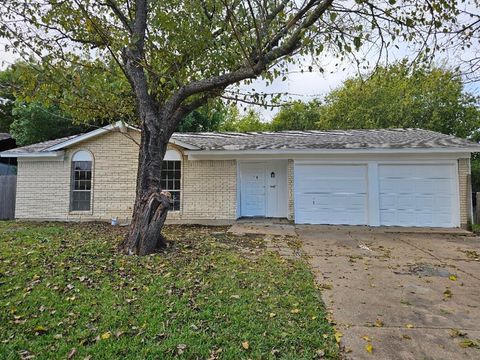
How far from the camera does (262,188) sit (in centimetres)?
1237

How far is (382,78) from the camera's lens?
6.55 m

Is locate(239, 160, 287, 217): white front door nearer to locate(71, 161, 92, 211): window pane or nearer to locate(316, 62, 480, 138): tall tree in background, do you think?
locate(71, 161, 92, 211): window pane

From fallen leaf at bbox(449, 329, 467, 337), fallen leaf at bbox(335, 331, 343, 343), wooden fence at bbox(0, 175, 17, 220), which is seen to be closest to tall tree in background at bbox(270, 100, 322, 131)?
wooden fence at bbox(0, 175, 17, 220)

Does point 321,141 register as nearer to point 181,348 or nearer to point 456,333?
point 456,333

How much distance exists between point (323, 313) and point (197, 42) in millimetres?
5751

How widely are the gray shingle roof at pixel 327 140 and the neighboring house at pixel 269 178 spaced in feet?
0.13

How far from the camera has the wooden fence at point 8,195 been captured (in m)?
13.3

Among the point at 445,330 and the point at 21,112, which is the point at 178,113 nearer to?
the point at 445,330

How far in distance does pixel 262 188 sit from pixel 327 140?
127 inches

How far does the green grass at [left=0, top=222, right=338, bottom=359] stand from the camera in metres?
2.96

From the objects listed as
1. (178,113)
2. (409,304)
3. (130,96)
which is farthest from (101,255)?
(409,304)

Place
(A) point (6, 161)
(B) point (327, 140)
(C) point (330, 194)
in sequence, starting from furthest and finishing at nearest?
(A) point (6, 161) → (B) point (327, 140) → (C) point (330, 194)

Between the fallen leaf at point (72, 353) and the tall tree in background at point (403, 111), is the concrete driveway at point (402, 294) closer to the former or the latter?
the fallen leaf at point (72, 353)

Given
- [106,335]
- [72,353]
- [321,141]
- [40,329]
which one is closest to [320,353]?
[106,335]
